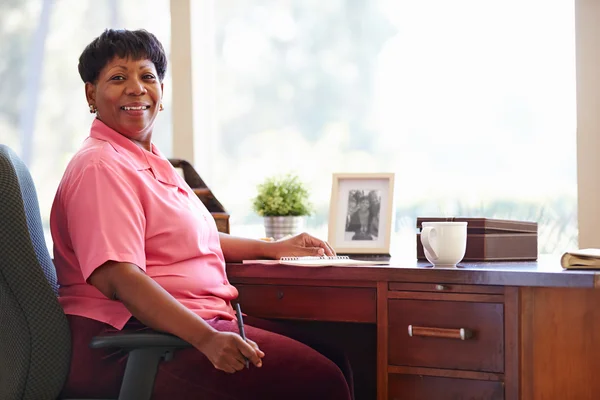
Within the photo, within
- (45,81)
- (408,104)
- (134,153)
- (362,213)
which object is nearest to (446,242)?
(362,213)

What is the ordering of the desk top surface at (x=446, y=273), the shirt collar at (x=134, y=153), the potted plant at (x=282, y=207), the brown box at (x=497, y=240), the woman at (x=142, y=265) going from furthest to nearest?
the potted plant at (x=282, y=207) < the brown box at (x=497, y=240) < the shirt collar at (x=134, y=153) < the desk top surface at (x=446, y=273) < the woman at (x=142, y=265)

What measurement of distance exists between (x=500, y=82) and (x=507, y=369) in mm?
1268

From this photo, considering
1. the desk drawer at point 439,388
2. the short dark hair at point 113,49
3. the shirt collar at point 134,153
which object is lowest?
the desk drawer at point 439,388

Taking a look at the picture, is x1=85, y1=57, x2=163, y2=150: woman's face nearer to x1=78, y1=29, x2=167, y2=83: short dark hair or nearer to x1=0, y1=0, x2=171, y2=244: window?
x1=78, y1=29, x2=167, y2=83: short dark hair

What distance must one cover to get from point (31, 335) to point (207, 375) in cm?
33

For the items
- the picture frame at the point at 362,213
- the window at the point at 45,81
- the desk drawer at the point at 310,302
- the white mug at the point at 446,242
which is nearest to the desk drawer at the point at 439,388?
the desk drawer at the point at 310,302

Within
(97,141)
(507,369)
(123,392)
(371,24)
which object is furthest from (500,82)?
(123,392)

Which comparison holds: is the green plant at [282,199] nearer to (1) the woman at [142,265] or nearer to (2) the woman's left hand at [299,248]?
(2) the woman's left hand at [299,248]

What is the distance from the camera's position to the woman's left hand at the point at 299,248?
2.00m

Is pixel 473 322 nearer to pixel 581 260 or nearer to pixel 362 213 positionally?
pixel 581 260

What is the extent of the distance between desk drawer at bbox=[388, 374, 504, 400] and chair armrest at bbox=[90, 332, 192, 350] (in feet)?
1.94

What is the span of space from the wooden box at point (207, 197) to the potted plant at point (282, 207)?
24 centimetres

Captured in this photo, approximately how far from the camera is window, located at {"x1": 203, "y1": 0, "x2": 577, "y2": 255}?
8.43ft

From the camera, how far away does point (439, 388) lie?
172cm
